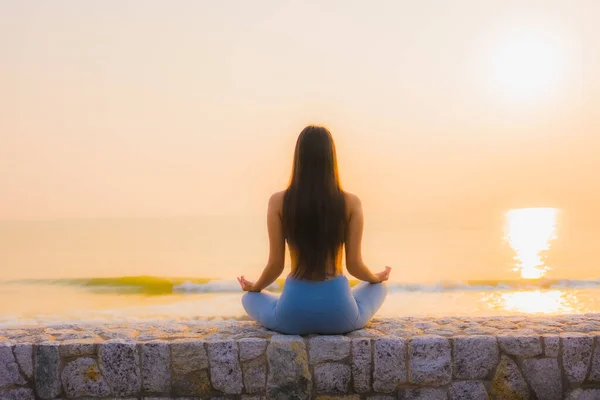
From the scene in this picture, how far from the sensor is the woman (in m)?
3.71

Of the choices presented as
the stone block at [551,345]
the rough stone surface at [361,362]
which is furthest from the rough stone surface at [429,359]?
the stone block at [551,345]

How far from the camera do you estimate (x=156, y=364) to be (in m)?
3.79

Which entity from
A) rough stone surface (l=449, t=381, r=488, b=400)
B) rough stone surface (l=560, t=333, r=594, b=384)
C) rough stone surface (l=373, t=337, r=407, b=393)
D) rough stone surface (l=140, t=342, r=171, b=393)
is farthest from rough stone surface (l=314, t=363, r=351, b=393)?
rough stone surface (l=560, t=333, r=594, b=384)

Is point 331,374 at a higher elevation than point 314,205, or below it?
below

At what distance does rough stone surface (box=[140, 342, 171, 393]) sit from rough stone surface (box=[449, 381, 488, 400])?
1801mm

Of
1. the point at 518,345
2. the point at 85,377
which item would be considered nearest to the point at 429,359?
the point at 518,345

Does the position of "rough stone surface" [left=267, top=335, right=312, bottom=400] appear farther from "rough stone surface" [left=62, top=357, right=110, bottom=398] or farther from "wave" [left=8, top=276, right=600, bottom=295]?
"wave" [left=8, top=276, right=600, bottom=295]

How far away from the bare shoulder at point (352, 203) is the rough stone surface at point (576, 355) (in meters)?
1.54

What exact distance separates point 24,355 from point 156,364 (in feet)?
2.73

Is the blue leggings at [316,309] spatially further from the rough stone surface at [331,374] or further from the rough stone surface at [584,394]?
the rough stone surface at [584,394]

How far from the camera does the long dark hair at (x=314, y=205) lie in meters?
3.70

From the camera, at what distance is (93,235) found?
1529 inches

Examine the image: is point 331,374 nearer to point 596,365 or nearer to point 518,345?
point 518,345

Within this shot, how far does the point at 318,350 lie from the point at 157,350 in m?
1.01
